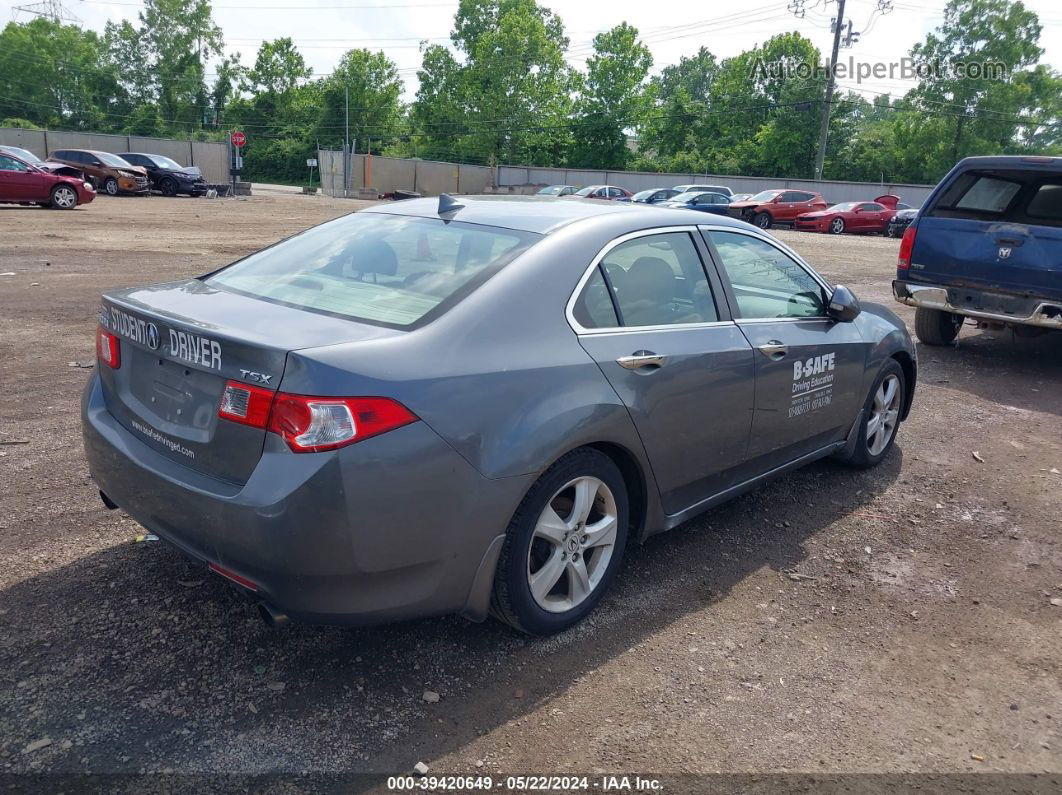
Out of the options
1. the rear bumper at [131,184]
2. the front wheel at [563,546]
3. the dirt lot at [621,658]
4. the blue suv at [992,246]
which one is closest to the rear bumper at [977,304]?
the blue suv at [992,246]

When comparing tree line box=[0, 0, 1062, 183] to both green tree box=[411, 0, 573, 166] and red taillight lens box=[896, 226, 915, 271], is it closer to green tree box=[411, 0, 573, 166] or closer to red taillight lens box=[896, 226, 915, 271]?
green tree box=[411, 0, 573, 166]

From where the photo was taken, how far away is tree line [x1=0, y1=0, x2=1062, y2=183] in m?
59.8

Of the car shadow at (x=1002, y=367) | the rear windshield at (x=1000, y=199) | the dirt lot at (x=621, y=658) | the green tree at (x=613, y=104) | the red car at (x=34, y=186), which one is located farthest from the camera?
the green tree at (x=613, y=104)

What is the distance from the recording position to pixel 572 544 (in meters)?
3.28

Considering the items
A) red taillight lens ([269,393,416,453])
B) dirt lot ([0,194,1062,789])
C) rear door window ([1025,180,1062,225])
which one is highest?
rear door window ([1025,180,1062,225])

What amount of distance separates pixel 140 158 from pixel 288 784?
36.2 m

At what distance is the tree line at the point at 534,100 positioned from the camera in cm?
5978

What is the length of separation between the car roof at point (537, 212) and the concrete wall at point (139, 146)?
53.8 m

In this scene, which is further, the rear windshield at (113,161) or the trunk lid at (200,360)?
the rear windshield at (113,161)

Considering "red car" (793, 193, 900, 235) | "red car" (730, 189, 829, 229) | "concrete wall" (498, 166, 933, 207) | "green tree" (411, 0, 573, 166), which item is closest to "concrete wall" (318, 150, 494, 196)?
"concrete wall" (498, 166, 933, 207)

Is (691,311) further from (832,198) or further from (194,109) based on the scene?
(194,109)

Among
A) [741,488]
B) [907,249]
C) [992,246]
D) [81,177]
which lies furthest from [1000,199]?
[81,177]

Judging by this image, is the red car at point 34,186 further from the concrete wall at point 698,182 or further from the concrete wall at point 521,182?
the concrete wall at point 521,182

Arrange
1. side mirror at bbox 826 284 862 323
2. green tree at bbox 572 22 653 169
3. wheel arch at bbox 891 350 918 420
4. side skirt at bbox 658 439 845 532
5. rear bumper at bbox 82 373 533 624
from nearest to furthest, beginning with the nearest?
rear bumper at bbox 82 373 533 624 → side skirt at bbox 658 439 845 532 → side mirror at bbox 826 284 862 323 → wheel arch at bbox 891 350 918 420 → green tree at bbox 572 22 653 169
